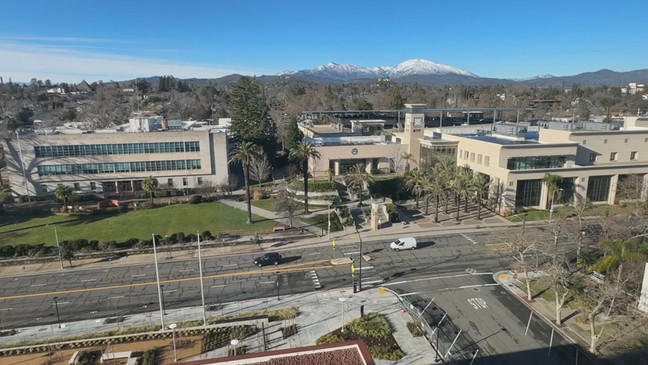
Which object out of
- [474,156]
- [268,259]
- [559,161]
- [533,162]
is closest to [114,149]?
[268,259]

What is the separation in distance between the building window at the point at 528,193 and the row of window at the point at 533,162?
2488 millimetres

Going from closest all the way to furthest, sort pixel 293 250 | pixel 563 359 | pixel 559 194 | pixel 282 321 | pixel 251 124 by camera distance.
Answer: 1. pixel 563 359
2. pixel 282 321
3. pixel 293 250
4. pixel 559 194
5. pixel 251 124

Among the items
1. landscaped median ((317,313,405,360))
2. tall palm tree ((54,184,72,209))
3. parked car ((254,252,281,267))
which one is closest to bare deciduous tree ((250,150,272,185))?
tall palm tree ((54,184,72,209))

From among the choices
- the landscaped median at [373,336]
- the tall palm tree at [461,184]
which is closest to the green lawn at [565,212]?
the tall palm tree at [461,184]

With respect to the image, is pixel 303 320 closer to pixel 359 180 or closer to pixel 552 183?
pixel 359 180

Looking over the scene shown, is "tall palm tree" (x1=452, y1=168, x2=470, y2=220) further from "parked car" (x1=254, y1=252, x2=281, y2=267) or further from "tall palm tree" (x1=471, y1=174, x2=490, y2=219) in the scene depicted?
"parked car" (x1=254, y1=252, x2=281, y2=267)

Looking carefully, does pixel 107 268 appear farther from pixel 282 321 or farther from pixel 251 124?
pixel 251 124

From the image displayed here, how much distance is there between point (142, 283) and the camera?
139 feet

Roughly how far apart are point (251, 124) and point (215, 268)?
5472 centimetres

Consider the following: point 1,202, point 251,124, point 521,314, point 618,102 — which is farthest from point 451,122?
point 1,202

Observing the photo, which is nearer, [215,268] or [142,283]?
[142,283]

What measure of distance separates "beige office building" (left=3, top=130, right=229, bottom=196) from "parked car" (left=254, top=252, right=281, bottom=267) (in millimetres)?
35508

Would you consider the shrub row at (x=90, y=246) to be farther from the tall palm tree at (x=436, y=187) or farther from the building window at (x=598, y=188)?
the building window at (x=598, y=188)

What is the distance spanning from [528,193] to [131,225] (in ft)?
208
